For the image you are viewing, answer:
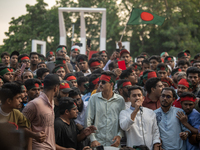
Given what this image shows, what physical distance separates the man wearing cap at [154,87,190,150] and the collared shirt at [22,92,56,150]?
1996 mm

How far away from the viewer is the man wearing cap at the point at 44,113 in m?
3.40

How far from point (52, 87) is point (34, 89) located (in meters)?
1.62

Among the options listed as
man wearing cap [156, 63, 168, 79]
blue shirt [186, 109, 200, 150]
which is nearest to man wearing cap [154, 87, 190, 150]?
blue shirt [186, 109, 200, 150]

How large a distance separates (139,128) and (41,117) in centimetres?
173

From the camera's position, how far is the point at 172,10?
24.8 metres

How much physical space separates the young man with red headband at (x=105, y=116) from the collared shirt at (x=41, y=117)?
955 millimetres

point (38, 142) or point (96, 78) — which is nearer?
point (38, 142)

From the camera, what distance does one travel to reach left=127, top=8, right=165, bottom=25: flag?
8562 mm

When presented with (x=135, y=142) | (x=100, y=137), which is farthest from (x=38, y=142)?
(x=135, y=142)

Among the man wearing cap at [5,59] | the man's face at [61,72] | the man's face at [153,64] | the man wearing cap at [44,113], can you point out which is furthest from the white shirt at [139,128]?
the man wearing cap at [5,59]

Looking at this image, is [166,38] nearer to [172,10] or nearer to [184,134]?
[172,10]

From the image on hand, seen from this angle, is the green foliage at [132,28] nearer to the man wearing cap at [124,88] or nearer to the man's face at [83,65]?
the man's face at [83,65]

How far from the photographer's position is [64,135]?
13.6 feet

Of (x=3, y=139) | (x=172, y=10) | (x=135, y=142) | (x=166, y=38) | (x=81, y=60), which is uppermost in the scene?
(x=172, y=10)
